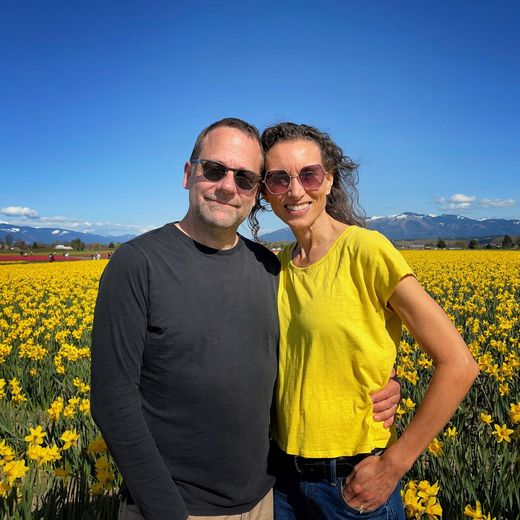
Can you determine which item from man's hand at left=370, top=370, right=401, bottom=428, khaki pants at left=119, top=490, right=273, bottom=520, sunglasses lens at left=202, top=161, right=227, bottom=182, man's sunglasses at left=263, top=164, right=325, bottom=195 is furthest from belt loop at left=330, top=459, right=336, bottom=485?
sunglasses lens at left=202, top=161, right=227, bottom=182

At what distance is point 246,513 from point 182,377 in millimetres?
724

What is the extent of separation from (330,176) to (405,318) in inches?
38.3

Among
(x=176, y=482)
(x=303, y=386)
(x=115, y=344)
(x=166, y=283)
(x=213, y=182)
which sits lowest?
(x=176, y=482)

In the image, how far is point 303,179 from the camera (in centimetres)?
231

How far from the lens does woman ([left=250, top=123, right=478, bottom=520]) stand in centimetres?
180

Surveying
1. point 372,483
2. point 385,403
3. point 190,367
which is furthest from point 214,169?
point 372,483

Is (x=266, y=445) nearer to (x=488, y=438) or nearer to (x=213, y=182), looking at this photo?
(x=213, y=182)

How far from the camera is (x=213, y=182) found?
226 centimetres

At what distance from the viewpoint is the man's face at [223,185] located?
2.21 meters

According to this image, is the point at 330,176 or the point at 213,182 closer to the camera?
the point at 213,182

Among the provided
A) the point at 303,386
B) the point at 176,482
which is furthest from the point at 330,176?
the point at 176,482

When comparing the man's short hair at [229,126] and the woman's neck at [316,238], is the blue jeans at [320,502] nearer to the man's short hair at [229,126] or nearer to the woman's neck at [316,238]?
the woman's neck at [316,238]

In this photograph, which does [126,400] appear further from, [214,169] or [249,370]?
[214,169]

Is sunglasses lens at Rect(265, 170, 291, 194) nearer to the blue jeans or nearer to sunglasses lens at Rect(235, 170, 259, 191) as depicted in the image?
sunglasses lens at Rect(235, 170, 259, 191)
